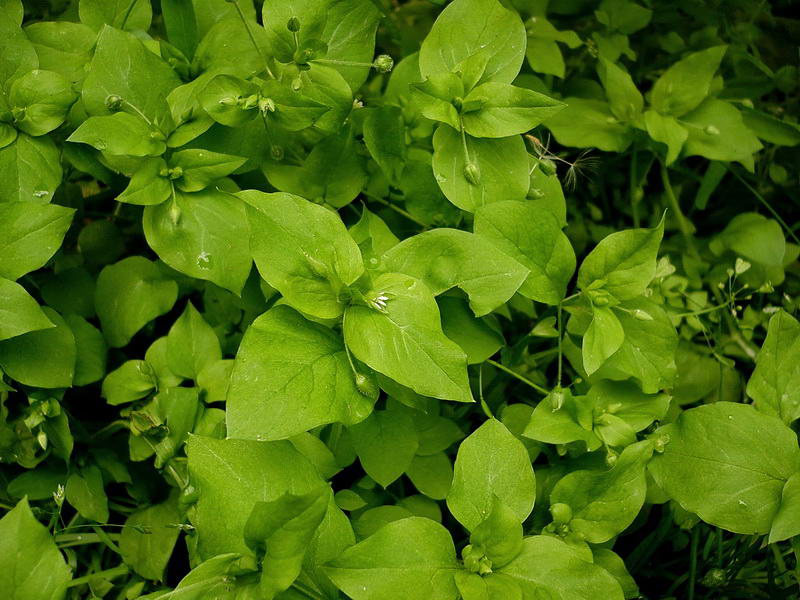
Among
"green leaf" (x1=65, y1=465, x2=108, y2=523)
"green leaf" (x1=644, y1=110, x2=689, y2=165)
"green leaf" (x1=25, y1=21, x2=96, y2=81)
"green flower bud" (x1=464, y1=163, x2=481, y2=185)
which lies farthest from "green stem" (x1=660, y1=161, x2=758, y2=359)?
"green leaf" (x1=65, y1=465, x2=108, y2=523)

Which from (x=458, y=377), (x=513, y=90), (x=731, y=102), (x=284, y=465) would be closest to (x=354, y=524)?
(x=284, y=465)

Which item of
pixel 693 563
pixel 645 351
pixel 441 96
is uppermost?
pixel 441 96

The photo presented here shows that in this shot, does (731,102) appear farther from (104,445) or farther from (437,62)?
(104,445)

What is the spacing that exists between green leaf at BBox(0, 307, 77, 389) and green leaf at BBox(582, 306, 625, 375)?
761 mm

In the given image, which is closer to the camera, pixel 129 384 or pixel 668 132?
pixel 129 384

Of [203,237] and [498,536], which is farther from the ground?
[203,237]

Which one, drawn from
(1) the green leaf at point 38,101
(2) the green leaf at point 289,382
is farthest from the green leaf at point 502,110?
(1) the green leaf at point 38,101

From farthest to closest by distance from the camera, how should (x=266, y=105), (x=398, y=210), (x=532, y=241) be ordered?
(x=398, y=210)
(x=532, y=241)
(x=266, y=105)

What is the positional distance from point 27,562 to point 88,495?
26cm

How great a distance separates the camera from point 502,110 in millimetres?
1028

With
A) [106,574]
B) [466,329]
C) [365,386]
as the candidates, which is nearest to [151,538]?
[106,574]

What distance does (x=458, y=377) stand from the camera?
82cm

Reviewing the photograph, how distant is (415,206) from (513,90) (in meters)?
0.25

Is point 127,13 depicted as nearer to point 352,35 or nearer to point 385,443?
point 352,35
